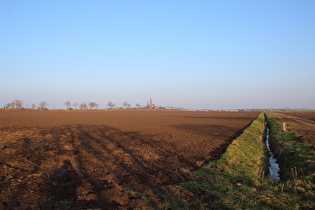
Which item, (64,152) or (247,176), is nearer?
(247,176)

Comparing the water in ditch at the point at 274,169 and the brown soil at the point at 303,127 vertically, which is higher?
the brown soil at the point at 303,127

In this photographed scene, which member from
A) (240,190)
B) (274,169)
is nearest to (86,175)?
(240,190)

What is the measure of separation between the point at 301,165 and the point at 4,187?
12838 mm

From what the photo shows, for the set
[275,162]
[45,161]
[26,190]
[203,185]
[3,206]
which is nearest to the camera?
[3,206]

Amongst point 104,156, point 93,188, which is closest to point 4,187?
point 93,188

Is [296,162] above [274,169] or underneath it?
above

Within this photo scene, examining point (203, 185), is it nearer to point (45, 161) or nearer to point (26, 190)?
point (26, 190)

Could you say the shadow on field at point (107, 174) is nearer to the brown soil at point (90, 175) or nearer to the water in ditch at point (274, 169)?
the brown soil at point (90, 175)

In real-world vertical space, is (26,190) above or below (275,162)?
above

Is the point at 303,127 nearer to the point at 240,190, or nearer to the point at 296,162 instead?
the point at 296,162

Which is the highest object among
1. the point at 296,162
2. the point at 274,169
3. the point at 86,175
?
the point at 86,175

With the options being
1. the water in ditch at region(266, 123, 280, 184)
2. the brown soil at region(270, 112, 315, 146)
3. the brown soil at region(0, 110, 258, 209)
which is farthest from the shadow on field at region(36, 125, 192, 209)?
the brown soil at region(270, 112, 315, 146)

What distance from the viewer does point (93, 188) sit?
A: 748 centimetres

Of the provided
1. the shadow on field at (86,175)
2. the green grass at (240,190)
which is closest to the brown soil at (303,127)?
the green grass at (240,190)
